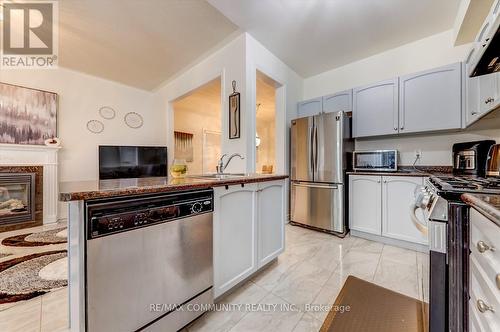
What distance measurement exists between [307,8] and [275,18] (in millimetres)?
367

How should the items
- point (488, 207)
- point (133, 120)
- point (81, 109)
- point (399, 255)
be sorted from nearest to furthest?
1. point (488, 207)
2. point (399, 255)
3. point (81, 109)
4. point (133, 120)

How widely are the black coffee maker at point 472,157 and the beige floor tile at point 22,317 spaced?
3.75m

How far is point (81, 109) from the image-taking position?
12.2 feet

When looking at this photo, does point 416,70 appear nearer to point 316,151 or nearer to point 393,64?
point 393,64

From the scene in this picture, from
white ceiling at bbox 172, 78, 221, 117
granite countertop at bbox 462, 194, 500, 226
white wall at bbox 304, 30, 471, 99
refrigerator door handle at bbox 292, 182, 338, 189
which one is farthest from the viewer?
white ceiling at bbox 172, 78, 221, 117

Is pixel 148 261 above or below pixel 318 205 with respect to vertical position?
above

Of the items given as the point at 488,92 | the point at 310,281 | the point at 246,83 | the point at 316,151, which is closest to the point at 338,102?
the point at 316,151

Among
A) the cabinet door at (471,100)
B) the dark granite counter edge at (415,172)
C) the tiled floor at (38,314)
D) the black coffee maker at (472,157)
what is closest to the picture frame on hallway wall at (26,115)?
the tiled floor at (38,314)

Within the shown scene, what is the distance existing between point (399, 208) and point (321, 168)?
1.01 meters

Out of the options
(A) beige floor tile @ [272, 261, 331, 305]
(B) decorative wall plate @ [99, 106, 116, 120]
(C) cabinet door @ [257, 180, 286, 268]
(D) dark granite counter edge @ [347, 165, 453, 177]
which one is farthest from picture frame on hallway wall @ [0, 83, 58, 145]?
(D) dark granite counter edge @ [347, 165, 453, 177]

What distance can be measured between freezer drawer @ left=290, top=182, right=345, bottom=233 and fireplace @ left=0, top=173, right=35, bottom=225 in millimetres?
4129

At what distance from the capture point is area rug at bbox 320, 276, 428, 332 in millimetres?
1146

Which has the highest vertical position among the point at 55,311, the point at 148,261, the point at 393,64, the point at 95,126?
the point at 393,64

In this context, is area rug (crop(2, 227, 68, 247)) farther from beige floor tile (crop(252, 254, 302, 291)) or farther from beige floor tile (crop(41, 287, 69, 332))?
beige floor tile (crop(252, 254, 302, 291))
